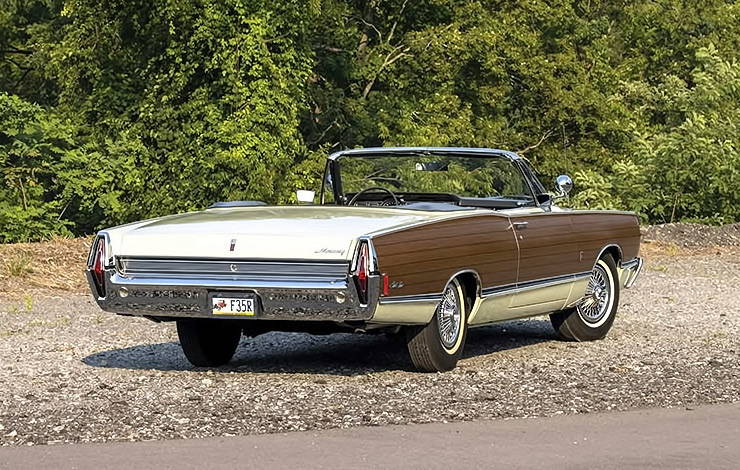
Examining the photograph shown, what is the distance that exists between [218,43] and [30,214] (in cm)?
664

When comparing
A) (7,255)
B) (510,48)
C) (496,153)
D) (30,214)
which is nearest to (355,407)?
(496,153)

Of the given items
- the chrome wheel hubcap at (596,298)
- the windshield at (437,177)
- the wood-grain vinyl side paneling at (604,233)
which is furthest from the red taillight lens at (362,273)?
the chrome wheel hubcap at (596,298)

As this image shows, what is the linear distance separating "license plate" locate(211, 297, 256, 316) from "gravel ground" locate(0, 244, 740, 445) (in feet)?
1.59

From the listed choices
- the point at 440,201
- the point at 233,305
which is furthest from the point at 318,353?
the point at 233,305

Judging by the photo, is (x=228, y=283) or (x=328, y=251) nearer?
(x=328, y=251)

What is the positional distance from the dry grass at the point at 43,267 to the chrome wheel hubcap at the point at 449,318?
7464mm

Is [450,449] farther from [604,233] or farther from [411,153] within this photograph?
[604,233]

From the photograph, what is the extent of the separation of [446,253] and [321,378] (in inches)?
46.1

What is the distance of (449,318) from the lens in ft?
33.0

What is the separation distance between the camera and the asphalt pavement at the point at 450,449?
23.0 ft

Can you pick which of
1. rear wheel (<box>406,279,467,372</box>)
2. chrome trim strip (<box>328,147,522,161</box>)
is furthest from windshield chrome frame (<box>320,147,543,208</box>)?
rear wheel (<box>406,279,467,372</box>)

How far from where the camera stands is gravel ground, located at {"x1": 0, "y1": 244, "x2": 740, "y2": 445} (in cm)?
822

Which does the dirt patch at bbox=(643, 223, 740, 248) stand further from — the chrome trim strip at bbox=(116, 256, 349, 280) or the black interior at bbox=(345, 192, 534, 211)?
the chrome trim strip at bbox=(116, 256, 349, 280)

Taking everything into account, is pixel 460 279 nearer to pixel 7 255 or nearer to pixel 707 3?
pixel 7 255
